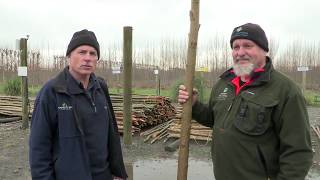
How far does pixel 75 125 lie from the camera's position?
2957 millimetres

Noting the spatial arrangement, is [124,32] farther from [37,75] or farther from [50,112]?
[37,75]

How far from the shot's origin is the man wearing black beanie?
9.50 feet

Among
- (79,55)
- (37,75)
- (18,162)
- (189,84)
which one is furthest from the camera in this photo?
(37,75)

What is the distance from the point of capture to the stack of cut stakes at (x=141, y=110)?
33.7ft

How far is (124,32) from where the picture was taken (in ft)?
26.1

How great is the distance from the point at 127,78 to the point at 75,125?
17.0 feet

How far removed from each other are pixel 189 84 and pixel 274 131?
0.89m

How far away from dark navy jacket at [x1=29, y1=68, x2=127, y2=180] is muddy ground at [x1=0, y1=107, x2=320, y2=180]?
3.65 metres

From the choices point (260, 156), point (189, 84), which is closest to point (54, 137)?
point (189, 84)

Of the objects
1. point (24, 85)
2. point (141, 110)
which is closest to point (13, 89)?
point (24, 85)

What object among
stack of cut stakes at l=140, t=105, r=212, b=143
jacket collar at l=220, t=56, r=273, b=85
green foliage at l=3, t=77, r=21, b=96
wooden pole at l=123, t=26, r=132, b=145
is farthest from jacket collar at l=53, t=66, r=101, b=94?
green foliage at l=3, t=77, r=21, b=96

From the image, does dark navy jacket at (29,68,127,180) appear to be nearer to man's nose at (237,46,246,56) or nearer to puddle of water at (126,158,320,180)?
man's nose at (237,46,246,56)

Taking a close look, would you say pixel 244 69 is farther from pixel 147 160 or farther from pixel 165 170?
pixel 147 160

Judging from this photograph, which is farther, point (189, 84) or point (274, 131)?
point (189, 84)
